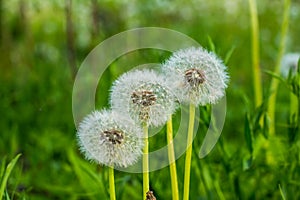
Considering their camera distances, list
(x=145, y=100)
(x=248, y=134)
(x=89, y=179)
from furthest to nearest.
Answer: (x=89, y=179) < (x=248, y=134) < (x=145, y=100)

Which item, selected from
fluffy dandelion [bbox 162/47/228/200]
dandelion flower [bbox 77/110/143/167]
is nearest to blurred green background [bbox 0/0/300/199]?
dandelion flower [bbox 77/110/143/167]

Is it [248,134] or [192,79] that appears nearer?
[192,79]

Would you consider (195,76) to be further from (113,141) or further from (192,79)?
Result: (113,141)

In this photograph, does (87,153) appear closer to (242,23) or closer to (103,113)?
(103,113)

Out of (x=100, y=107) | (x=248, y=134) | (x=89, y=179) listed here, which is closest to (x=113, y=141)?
(x=248, y=134)

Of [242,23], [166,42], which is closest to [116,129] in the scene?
[166,42]

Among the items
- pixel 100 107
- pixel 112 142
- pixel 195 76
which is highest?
pixel 100 107

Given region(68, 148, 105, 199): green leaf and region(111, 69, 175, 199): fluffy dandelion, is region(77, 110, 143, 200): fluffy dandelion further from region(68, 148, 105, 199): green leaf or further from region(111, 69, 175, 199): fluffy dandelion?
region(68, 148, 105, 199): green leaf
